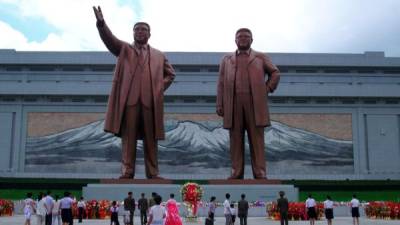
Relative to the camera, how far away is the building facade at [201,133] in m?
34.5

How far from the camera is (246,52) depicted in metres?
14.3

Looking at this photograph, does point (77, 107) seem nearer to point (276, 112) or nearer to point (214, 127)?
point (214, 127)

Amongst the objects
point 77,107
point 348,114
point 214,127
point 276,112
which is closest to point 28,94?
point 77,107

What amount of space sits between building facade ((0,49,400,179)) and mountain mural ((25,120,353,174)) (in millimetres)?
65

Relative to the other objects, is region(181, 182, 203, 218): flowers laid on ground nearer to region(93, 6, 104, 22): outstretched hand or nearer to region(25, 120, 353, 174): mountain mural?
region(93, 6, 104, 22): outstretched hand

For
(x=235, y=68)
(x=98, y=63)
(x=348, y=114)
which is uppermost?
(x=98, y=63)

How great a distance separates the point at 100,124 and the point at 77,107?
2.01 m

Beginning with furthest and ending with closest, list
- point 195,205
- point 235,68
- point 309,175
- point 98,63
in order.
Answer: point 98,63 < point 309,175 < point 235,68 < point 195,205

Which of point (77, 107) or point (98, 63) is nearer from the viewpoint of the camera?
point (77, 107)

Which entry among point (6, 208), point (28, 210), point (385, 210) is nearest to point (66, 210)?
point (28, 210)

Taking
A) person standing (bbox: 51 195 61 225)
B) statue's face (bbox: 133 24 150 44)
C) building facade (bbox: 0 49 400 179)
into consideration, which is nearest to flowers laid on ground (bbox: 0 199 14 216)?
person standing (bbox: 51 195 61 225)

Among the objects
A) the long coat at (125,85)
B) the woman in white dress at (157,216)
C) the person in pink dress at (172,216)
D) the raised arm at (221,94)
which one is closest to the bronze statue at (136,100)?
the long coat at (125,85)

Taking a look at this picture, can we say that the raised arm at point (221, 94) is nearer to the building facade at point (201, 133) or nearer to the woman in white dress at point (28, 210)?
the woman in white dress at point (28, 210)

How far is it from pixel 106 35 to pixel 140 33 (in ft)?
3.21
